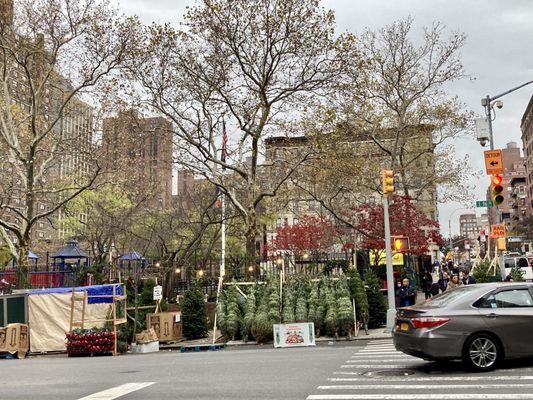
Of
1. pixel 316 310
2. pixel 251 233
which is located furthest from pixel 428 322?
pixel 251 233

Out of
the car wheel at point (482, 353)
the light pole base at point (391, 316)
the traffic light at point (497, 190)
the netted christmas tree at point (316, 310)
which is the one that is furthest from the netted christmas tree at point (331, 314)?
the car wheel at point (482, 353)

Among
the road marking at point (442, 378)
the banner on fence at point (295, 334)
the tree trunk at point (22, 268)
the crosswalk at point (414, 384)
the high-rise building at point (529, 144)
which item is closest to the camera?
the crosswalk at point (414, 384)

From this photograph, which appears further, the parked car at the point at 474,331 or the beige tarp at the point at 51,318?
the beige tarp at the point at 51,318

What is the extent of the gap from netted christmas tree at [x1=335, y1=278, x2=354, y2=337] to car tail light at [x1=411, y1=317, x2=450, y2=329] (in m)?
8.34

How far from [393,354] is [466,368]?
→ 130 inches

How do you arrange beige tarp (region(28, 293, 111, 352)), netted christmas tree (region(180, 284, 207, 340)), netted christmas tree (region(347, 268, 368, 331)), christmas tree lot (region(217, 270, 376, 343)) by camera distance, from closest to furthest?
christmas tree lot (region(217, 270, 376, 343)) < netted christmas tree (region(347, 268, 368, 331)) < beige tarp (region(28, 293, 111, 352)) < netted christmas tree (region(180, 284, 207, 340))

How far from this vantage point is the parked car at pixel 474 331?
8.84 meters

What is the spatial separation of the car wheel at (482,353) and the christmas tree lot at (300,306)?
848cm

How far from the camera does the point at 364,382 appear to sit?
28.3 feet

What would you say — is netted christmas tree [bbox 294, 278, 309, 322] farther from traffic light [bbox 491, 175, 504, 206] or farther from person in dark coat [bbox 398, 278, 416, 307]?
traffic light [bbox 491, 175, 504, 206]

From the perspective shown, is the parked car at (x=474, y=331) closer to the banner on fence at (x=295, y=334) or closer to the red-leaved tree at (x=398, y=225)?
the banner on fence at (x=295, y=334)

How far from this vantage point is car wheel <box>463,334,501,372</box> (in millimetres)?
8906

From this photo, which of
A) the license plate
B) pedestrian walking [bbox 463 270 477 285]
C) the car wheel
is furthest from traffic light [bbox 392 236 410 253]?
the car wheel

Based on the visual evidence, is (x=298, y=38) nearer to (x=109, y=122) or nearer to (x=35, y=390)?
(x=109, y=122)
